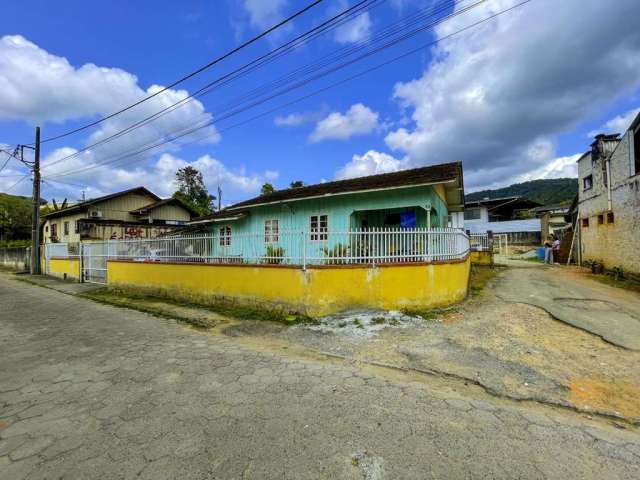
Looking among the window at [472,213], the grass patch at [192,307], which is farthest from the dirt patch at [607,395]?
the window at [472,213]

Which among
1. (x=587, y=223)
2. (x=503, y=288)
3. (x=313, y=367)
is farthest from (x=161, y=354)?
(x=587, y=223)

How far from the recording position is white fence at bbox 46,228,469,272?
7.15 meters

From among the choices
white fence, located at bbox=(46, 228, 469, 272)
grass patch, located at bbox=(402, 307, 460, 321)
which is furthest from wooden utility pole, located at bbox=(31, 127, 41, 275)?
grass patch, located at bbox=(402, 307, 460, 321)

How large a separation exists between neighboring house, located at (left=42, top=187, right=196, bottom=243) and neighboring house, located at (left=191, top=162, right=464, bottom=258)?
32.8ft

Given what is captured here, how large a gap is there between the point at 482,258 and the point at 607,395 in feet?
49.6

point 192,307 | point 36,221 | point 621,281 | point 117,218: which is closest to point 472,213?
point 621,281

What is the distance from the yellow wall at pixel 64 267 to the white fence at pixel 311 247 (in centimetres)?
858

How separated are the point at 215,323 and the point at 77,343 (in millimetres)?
2442

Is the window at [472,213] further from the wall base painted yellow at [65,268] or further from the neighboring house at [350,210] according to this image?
the wall base painted yellow at [65,268]

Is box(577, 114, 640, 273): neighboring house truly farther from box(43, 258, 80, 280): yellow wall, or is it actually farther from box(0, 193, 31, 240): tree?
box(0, 193, 31, 240): tree

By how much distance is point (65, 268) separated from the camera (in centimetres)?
1681

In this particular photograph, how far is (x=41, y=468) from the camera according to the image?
94.2 inches

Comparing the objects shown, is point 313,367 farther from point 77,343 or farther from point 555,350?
point 77,343

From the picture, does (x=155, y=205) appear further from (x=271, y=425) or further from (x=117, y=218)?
(x=271, y=425)
